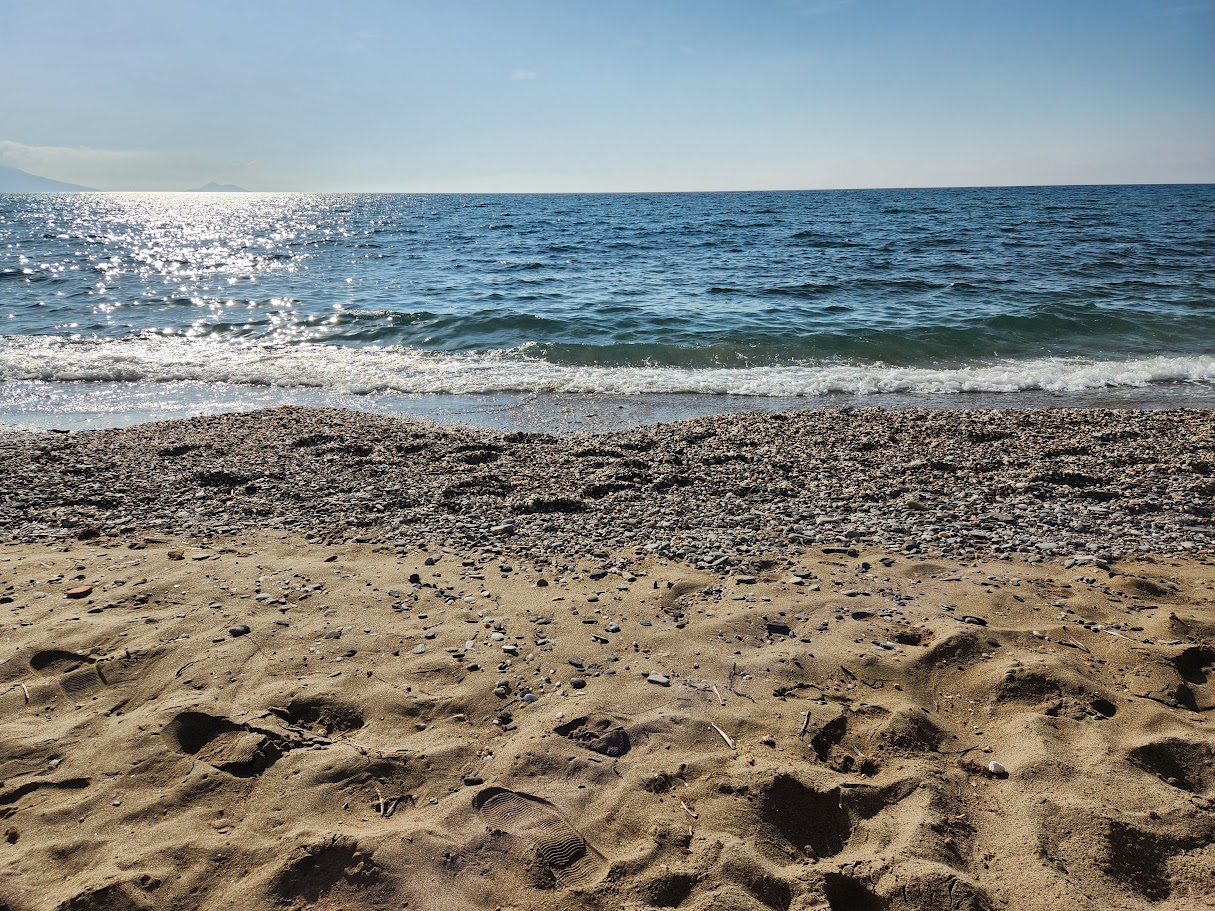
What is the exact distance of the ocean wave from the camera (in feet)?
34.5

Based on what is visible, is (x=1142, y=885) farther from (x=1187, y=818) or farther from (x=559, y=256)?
(x=559, y=256)

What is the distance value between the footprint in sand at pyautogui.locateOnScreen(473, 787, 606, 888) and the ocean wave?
8167 millimetres

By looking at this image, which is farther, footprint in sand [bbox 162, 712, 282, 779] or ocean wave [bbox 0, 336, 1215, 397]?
ocean wave [bbox 0, 336, 1215, 397]

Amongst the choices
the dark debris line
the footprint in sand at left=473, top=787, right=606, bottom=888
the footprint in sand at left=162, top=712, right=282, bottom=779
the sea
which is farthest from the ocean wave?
the footprint in sand at left=473, top=787, right=606, bottom=888

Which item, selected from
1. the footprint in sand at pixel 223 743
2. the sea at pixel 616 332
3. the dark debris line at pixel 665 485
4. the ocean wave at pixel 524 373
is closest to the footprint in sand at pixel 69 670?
the footprint in sand at pixel 223 743

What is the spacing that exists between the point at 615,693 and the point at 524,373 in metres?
8.80

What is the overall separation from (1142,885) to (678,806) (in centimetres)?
165

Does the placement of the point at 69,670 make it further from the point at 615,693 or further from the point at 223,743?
the point at 615,693

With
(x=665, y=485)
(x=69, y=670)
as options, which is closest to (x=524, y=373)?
(x=665, y=485)

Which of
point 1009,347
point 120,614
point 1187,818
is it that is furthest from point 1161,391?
point 120,614

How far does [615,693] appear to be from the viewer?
3295mm

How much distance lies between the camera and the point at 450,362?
40.7ft

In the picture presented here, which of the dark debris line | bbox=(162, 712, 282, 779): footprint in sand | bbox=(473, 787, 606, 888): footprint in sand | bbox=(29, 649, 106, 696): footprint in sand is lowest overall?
bbox=(473, 787, 606, 888): footprint in sand

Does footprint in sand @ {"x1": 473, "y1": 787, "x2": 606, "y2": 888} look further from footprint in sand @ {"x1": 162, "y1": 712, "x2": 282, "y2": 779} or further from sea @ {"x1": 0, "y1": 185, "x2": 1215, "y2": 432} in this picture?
sea @ {"x1": 0, "y1": 185, "x2": 1215, "y2": 432}
